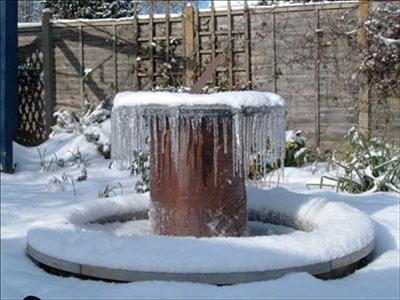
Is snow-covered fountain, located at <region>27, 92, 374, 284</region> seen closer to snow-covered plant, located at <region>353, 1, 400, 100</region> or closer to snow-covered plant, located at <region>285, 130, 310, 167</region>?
snow-covered plant, located at <region>285, 130, 310, 167</region>

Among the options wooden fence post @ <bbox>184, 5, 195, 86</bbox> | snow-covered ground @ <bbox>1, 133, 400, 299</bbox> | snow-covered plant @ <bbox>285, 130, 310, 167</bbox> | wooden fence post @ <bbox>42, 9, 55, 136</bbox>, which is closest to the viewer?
snow-covered ground @ <bbox>1, 133, 400, 299</bbox>

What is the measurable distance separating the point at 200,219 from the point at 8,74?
420 centimetres

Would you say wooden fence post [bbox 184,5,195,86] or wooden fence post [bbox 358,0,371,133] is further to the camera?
wooden fence post [bbox 184,5,195,86]

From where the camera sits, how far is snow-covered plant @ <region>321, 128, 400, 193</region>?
533cm

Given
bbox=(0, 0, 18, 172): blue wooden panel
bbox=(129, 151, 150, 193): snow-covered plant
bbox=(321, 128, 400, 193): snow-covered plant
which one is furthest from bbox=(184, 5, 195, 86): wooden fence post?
bbox=(321, 128, 400, 193): snow-covered plant

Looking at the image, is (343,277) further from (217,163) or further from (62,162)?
(62,162)

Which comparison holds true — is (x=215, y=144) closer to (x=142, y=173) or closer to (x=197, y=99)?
(x=197, y=99)

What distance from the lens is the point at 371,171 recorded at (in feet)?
17.9

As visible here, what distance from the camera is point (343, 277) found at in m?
3.11

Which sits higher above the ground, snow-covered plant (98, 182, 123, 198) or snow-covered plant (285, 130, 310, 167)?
snow-covered plant (285, 130, 310, 167)

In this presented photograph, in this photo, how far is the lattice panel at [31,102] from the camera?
9.08 meters

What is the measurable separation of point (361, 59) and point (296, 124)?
105 centimetres

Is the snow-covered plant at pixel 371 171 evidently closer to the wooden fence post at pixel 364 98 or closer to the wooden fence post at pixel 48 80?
the wooden fence post at pixel 364 98

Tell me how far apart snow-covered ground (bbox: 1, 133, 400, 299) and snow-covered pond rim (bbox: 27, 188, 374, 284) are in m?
0.05
